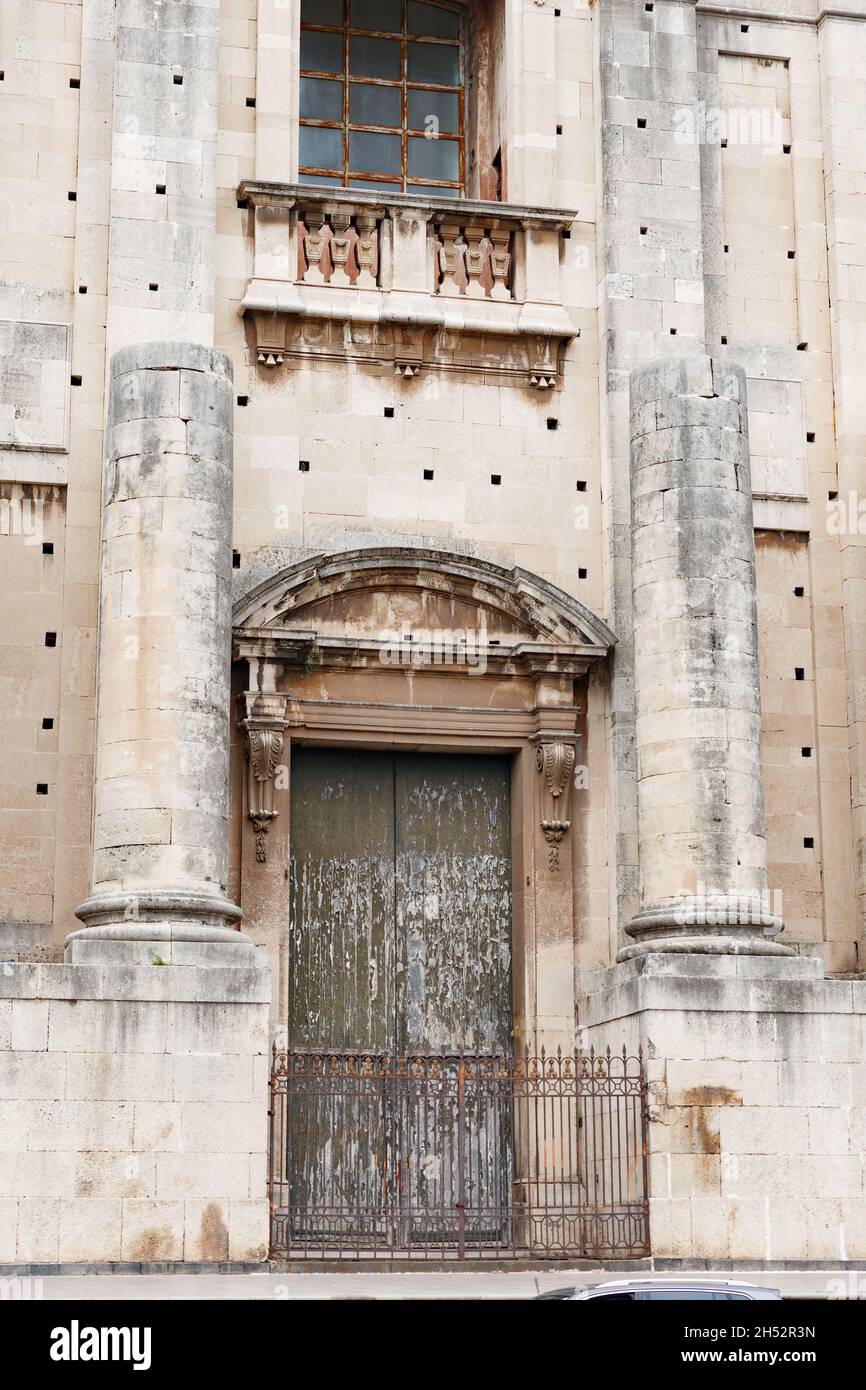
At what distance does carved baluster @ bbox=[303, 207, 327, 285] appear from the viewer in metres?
21.0

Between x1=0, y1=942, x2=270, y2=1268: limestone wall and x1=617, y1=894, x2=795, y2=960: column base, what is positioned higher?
x1=617, y1=894, x2=795, y2=960: column base

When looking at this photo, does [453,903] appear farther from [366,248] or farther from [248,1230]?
[366,248]

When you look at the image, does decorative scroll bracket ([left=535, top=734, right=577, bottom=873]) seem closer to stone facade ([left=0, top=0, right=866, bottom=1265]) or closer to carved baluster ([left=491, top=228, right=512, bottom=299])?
stone facade ([left=0, top=0, right=866, bottom=1265])

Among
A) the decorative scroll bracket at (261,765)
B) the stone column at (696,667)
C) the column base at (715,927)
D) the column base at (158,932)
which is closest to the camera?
the column base at (158,932)

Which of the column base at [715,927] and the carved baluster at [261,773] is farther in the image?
the carved baluster at [261,773]

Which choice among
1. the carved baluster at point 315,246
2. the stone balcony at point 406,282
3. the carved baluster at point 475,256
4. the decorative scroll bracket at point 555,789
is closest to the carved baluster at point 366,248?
the stone balcony at point 406,282

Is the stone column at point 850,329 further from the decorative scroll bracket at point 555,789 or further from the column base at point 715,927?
the decorative scroll bracket at point 555,789

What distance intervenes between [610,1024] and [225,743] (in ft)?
13.9

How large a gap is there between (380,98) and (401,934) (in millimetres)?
9055

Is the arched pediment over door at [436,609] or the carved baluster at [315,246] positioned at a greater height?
the carved baluster at [315,246]

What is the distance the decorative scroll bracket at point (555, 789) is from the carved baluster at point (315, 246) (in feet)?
16.8

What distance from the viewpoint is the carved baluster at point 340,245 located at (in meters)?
21.1

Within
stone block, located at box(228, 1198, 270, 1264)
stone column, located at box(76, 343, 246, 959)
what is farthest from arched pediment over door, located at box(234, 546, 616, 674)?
stone block, located at box(228, 1198, 270, 1264)

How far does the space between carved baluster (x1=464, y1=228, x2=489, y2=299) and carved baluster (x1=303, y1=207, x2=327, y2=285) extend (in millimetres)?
1491
